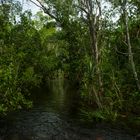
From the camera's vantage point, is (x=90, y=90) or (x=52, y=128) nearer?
(x=52, y=128)

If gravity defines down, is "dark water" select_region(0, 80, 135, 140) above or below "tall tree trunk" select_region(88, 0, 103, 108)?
below

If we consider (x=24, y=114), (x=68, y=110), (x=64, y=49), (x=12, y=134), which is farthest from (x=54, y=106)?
(x=64, y=49)

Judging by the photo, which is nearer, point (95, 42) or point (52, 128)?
point (52, 128)

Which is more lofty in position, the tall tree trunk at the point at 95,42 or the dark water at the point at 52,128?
the tall tree trunk at the point at 95,42

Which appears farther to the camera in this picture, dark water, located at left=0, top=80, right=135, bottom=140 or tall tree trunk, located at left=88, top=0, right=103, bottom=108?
tall tree trunk, located at left=88, top=0, right=103, bottom=108

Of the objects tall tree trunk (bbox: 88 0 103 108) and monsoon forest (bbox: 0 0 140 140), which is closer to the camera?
monsoon forest (bbox: 0 0 140 140)

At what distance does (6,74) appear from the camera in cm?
2194

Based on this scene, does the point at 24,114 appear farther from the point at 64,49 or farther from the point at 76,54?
the point at 64,49

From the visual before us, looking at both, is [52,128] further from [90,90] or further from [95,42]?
[95,42]

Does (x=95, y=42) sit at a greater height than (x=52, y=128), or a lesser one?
greater

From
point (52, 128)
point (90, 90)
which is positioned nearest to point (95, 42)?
point (90, 90)

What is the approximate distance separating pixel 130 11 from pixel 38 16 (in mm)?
59317

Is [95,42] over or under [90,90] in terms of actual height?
over

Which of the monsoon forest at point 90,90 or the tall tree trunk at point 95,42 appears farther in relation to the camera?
the tall tree trunk at point 95,42
